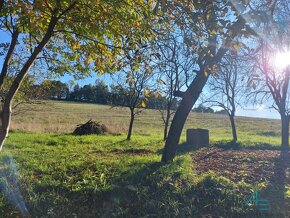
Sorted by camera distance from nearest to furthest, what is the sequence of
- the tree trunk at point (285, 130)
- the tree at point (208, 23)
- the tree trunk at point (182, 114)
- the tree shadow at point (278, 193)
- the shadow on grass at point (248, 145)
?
1. the tree at point (208, 23)
2. the tree shadow at point (278, 193)
3. the tree trunk at point (182, 114)
4. the shadow on grass at point (248, 145)
5. the tree trunk at point (285, 130)

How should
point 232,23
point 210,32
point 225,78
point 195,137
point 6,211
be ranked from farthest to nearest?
1. point 225,78
2. point 195,137
3. point 6,211
4. point 210,32
5. point 232,23

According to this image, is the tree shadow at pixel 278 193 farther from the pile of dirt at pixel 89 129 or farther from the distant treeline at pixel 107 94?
the pile of dirt at pixel 89 129

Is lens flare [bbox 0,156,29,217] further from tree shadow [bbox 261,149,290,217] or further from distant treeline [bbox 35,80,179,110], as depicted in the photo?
tree shadow [bbox 261,149,290,217]

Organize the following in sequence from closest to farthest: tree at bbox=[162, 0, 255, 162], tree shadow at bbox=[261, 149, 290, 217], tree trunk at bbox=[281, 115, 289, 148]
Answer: tree at bbox=[162, 0, 255, 162] < tree shadow at bbox=[261, 149, 290, 217] < tree trunk at bbox=[281, 115, 289, 148]

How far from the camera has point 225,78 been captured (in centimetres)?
1723

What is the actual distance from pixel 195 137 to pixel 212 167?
548cm

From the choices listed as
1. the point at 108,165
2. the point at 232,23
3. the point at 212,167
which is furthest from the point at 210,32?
the point at 212,167

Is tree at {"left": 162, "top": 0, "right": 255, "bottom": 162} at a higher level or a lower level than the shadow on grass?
higher

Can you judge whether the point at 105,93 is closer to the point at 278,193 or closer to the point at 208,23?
the point at 278,193

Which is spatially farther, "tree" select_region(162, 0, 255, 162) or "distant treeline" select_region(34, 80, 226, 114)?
"distant treeline" select_region(34, 80, 226, 114)

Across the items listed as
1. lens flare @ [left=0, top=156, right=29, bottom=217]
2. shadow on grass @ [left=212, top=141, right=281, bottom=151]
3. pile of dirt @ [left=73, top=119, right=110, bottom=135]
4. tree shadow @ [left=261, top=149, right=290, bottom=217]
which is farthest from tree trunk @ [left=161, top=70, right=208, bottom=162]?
pile of dirt @ [left=73, top=119, right=110, bottom=135]

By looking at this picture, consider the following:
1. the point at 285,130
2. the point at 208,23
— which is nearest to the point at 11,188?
the point at 208,23

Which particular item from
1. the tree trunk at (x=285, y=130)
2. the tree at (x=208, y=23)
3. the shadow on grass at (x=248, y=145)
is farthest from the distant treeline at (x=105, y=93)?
the tree trunk at (x=285, y=130)

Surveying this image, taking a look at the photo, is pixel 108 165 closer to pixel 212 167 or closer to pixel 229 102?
pixel 212 167
